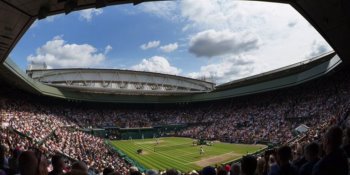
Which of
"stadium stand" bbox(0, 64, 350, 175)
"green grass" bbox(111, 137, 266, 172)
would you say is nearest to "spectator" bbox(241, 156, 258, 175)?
"stadium stand" bbox(0, 64, 350, 175)

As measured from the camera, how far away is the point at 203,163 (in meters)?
30.2

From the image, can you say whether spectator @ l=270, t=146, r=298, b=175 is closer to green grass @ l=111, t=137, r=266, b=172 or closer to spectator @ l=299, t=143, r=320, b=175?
spectator @ l=299, t=143, r=320, b=175

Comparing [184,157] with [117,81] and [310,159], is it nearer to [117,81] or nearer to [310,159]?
[310,159]

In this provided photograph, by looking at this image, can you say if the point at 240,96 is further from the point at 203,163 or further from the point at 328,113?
the point at 203,163

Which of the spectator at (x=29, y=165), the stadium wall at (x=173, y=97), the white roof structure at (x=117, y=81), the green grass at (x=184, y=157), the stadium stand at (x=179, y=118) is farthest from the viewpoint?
the white roof structure at (x=117, y=81)

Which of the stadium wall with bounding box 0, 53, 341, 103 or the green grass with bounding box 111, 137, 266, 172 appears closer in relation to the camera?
the green grass with bounding box 111, 137, 266, 172

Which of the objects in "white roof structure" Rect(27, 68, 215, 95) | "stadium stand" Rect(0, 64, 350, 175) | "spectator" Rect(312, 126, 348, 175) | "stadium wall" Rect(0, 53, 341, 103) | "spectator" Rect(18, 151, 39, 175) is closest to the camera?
"spectator" Rect(18, 151, 39, 175)

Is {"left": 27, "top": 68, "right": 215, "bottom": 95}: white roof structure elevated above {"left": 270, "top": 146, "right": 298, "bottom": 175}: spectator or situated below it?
above

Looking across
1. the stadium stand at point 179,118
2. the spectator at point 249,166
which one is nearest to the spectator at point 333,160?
the spectator at point 249,166

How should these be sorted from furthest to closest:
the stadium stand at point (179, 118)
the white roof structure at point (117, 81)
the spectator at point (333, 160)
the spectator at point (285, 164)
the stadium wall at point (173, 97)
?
1. the white roof structure at point (117, 81)
2. the stadium wall at point (173, 97)
3. the stadium stand at point (179, 118)
4. the spectator at point (285, 164)
5. the spectator at point (333, 160)

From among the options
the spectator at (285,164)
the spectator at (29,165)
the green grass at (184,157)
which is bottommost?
the green grass at (184,157)

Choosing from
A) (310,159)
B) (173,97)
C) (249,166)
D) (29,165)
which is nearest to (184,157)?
(310,159)

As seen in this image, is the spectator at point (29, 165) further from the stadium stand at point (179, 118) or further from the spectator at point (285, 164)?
the stadium stand at point (179, 118)

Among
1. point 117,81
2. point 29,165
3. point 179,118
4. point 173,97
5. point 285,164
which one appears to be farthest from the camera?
point 117,81
